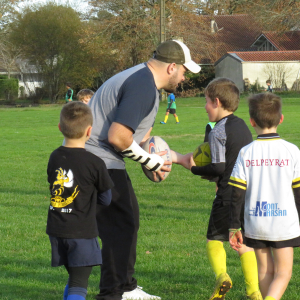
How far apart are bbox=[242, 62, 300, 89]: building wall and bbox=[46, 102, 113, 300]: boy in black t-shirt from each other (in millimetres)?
51405

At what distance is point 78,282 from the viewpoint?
3504 millimetres

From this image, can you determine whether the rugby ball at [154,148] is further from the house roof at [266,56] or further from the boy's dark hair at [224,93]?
the house roof at [266,56]

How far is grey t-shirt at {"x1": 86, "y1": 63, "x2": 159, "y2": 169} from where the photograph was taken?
12.5ft

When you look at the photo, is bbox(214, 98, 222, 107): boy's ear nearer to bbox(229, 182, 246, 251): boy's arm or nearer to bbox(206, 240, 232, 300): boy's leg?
bbox(229, 182, 246, 251): boy's arm

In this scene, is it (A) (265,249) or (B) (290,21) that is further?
(B) (290,21)

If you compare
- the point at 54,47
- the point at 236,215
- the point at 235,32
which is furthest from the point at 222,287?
the point at 235,32

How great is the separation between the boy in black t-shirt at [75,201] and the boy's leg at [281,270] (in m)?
1.22

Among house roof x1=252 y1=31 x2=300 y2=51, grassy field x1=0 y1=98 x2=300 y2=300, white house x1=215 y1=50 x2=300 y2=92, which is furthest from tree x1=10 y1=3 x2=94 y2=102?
grassy field x1=0 y1=98 x2=300 y2=300

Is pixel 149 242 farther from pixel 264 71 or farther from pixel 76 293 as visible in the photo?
pixel 264 71

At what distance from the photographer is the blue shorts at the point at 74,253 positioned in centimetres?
345

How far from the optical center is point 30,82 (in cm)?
5703

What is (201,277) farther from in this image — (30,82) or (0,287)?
(30,82)

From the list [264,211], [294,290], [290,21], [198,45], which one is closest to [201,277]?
[294,290]

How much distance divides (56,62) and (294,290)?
4993 cm
